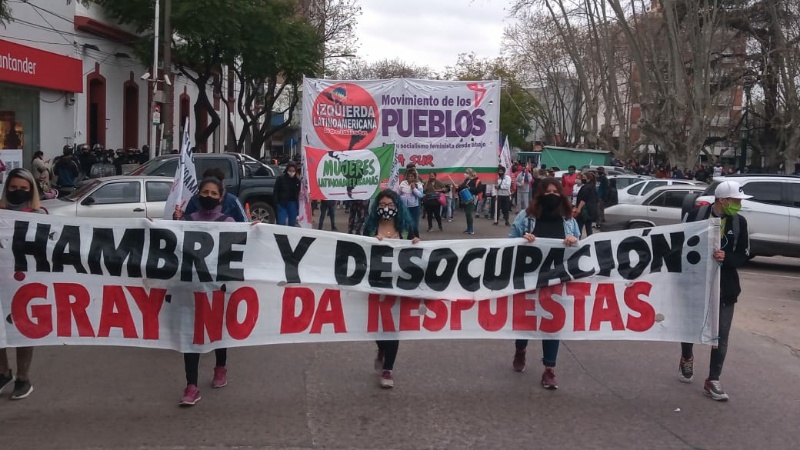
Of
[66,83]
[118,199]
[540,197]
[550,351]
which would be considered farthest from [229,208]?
[66,83]

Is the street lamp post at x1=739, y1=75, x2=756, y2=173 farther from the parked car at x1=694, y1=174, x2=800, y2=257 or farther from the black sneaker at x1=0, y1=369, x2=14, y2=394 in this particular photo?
the black sneaker at x1=0, y1=369, x2=14, y2=394

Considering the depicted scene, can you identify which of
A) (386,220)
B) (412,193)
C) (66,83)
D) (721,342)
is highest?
(66,83)

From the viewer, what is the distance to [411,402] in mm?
6105

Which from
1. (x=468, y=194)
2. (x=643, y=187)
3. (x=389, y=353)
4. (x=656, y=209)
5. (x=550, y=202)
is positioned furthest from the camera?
(x=643, y=187)

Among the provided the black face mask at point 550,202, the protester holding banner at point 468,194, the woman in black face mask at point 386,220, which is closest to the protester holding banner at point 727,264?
the black face mask at point 550,202

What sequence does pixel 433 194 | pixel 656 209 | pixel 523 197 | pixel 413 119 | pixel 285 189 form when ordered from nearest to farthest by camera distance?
pixel 285 189 < pixel 413 119 < pixel 656 209 < pixel 433 194 < pixel 523 197

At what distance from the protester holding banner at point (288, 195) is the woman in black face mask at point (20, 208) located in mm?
7974

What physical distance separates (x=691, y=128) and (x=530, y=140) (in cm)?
5595

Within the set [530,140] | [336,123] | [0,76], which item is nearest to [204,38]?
[0,76]

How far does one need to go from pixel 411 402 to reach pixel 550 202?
1923 mm

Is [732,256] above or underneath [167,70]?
underneath

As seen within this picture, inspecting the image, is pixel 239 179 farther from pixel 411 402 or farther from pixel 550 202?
pixel 411 402

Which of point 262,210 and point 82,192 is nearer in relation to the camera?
point 82,192

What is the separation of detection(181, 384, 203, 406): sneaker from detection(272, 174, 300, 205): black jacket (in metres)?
8.72
